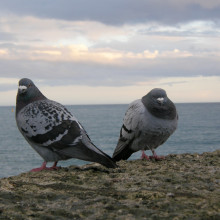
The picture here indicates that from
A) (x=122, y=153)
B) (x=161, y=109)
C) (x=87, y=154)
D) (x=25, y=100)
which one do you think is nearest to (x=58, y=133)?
(x=87, y=154)

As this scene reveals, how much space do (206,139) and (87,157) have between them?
327 feet

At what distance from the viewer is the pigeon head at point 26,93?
27.4ft

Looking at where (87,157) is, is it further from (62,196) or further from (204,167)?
(204,167)

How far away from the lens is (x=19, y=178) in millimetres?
6832

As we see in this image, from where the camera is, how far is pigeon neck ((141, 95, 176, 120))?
28.6ft

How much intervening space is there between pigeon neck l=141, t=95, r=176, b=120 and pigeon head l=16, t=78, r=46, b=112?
2456 mm

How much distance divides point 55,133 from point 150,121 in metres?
2.38

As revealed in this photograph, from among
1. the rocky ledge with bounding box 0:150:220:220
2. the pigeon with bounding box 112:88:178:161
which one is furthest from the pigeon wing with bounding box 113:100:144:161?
the rocky ledge with bounding box 0:150:220:220

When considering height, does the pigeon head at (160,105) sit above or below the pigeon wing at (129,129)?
above

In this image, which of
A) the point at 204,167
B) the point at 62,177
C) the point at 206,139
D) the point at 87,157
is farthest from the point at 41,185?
the point at 206,139

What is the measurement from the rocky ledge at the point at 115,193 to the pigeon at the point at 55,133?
0.36 metres

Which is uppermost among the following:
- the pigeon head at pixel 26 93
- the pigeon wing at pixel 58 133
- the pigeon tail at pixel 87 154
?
the pigeon head at pixel 26 93

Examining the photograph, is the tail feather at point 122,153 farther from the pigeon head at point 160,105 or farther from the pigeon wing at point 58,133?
the pigeon wing at point 58,133

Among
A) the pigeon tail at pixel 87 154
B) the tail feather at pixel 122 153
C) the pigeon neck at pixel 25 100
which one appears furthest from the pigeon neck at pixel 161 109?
the pigeon neck at pixel 25 100
